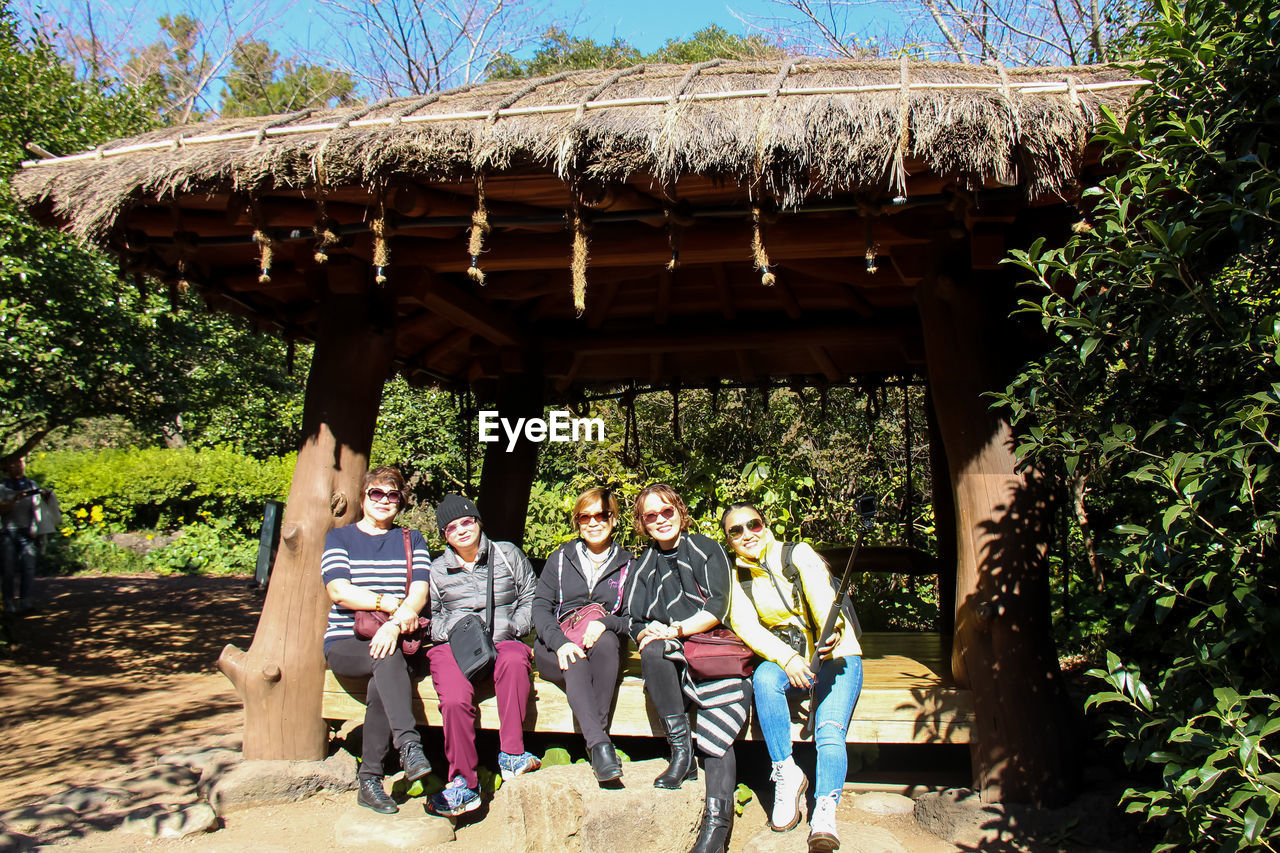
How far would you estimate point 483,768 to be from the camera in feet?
13.1

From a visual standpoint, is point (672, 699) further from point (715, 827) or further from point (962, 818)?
point (962, 818)

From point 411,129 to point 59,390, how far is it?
5.44m

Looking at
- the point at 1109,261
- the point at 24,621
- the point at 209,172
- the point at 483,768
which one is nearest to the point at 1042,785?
the point at 1109,261

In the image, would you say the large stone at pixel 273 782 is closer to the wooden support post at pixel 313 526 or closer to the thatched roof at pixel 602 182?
the wooden support post at pixel 313 526

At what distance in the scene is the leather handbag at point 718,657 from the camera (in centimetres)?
336

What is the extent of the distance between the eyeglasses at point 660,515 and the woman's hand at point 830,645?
77 centimetres

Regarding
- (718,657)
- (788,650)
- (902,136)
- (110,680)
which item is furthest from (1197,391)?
(110,680)

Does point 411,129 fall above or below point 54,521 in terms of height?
above

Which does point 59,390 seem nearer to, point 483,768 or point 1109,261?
point 483,768

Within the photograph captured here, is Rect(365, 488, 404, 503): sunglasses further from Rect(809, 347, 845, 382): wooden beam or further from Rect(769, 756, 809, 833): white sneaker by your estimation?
Rect(809, 347, 845, 382): wooden beam

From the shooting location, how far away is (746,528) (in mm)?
3414

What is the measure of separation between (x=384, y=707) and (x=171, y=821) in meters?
0.92

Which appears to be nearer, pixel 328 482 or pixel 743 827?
pixel 743 827

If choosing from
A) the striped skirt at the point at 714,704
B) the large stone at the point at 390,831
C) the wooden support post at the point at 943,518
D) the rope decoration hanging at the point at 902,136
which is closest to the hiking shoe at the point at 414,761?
the large stone at the point at 390,831
